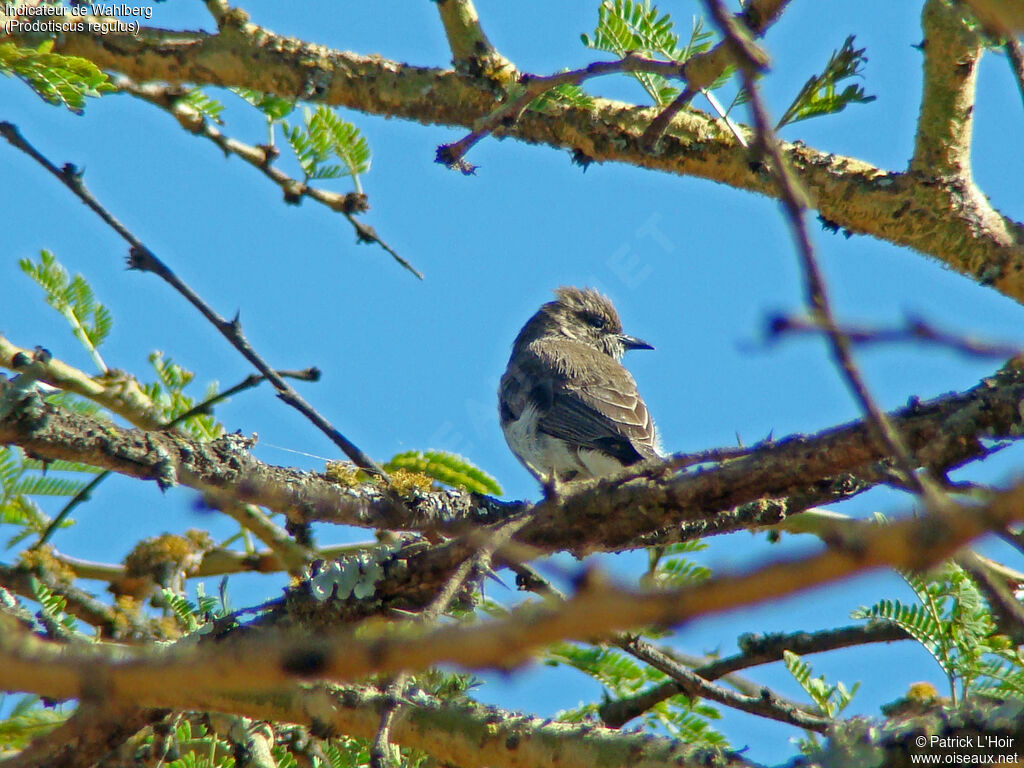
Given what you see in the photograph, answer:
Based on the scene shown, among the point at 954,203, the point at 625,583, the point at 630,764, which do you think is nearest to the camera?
the point at 625,583

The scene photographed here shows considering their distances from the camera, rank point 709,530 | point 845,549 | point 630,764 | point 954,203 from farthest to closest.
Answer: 1. point 954,203
2. point 709,530
3. point 630,764
4. point 845,549

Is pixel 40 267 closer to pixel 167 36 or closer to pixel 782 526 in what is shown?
pixel 167 36

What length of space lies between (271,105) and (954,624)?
3.75 meters

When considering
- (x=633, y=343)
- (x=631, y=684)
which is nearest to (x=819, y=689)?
(x=631, y=684)

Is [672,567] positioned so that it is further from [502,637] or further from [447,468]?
[502,637]

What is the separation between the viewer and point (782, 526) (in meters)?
4.41

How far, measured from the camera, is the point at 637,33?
4078mm

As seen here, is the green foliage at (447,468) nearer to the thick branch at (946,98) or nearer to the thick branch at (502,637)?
the thick branch at (946,98)

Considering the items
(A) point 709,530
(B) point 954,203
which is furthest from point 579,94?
(A) point 709,530

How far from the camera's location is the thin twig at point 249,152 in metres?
4.86

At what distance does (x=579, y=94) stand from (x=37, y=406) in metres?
2.52

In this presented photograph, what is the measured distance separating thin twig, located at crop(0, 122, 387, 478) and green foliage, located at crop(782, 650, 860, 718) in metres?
1.47

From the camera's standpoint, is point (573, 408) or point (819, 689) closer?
point (819, 689)

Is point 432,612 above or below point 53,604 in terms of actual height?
below
